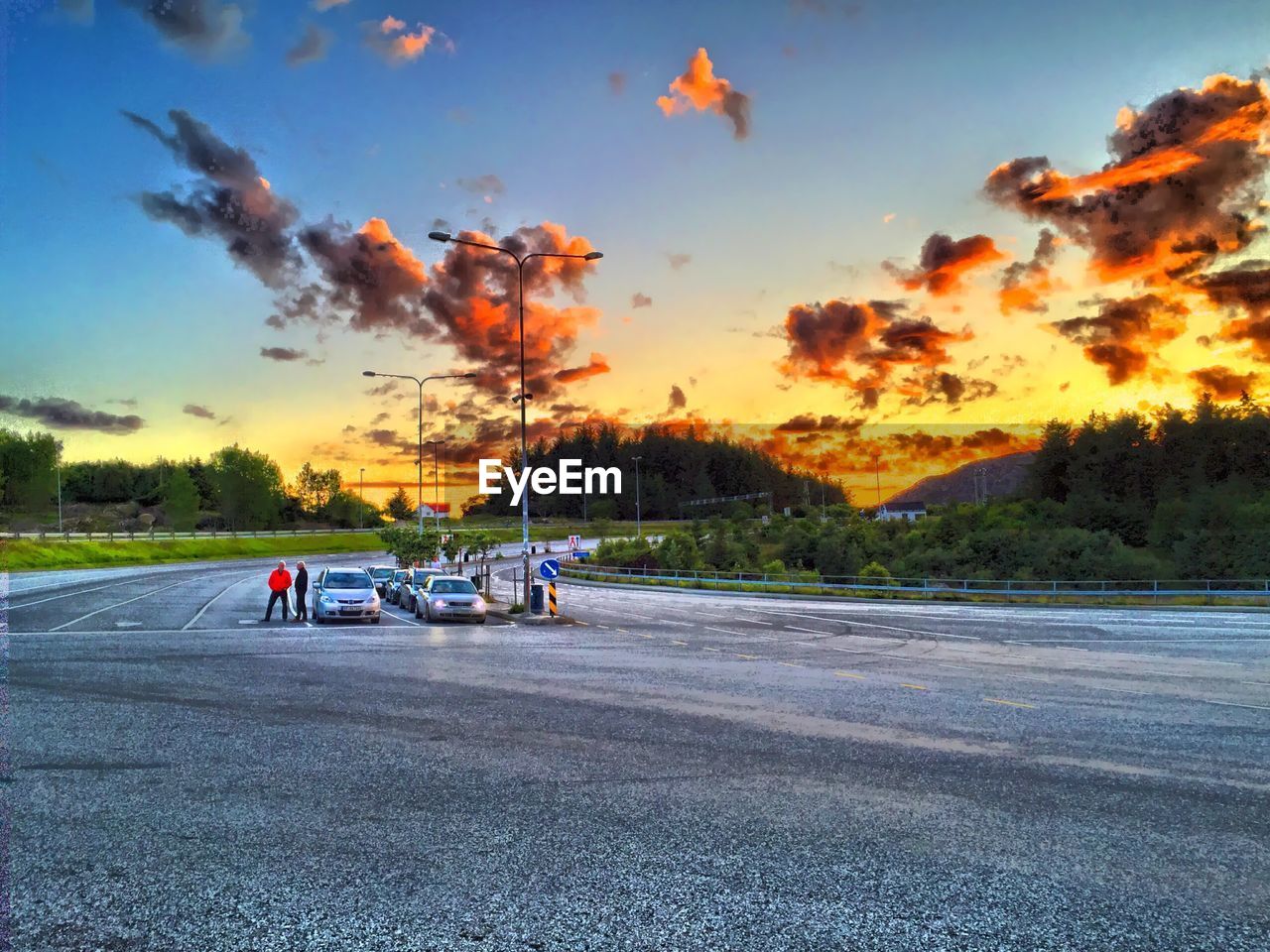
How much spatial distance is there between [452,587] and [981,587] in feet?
115

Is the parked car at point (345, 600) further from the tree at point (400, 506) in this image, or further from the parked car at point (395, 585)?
the tree at point (400, 506)

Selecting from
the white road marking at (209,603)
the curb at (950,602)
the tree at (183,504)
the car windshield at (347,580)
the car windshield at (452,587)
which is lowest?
the curb at (950,602)

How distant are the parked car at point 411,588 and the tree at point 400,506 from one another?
139065 mm

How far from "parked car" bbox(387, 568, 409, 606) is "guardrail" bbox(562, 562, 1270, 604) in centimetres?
2042

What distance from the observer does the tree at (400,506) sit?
171125 millimetres

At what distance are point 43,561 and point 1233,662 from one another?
7190cm

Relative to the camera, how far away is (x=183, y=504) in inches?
4719

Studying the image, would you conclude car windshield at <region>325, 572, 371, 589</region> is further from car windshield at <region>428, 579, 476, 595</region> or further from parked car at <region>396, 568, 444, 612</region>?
parked car at <region>396, 568, 444, 612</region>

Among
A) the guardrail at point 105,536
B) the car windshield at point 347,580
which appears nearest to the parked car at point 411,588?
the car windshield at point 347,580

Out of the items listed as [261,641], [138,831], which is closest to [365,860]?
[138,831]

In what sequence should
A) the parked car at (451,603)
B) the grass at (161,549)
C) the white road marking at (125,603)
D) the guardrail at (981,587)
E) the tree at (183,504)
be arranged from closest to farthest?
the white road marking at (125,603) → the parked car at (451,603) → the guardrail at (981,587) → the grass at (161,549) → the tree at (183,504)

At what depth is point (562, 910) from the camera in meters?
5.25

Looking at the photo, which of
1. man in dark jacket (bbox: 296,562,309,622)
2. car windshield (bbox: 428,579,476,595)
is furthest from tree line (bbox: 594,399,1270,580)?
man in dark jacket (bbox: 296,562,309,622)

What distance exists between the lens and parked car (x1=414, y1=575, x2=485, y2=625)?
26.8 metres
